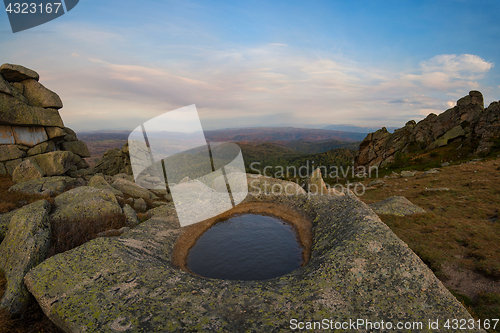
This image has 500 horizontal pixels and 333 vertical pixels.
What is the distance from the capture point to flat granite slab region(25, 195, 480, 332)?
721cm

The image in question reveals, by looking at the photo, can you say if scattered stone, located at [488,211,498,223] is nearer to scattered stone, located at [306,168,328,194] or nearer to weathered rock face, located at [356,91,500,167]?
scattered stone, located at [306,168,328,194]

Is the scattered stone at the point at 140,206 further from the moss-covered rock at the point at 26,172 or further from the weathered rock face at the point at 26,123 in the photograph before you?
the weathered rock face at the point at 26,123

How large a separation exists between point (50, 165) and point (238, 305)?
101ft

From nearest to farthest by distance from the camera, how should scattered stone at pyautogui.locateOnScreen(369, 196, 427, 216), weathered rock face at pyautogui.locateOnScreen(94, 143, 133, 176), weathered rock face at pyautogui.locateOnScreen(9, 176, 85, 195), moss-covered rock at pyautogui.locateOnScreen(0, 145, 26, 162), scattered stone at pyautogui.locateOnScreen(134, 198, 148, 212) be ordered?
1. scattered stone at pyautogui.locateOnScreen(369, 196, 427, 216)
2. weathered rock face at pyautogui.locateOnScreen(9, 176, 85, 195)
3. scattered stone at pyautogui.locateOnScreen(134, 198, 148, 212)
4. moss-covered rock at pyautogui.locateOnScreen(0, 145, 26, 162)
5. weathered rock face at pyautogui.locateOnScreen(94, 143, 133, 176)

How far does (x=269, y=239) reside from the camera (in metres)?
15.4

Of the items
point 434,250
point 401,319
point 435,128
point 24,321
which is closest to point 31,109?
point 24,321

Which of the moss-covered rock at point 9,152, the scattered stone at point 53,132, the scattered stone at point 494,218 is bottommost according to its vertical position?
the scattered stone at point 494,218

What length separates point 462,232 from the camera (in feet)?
47.9

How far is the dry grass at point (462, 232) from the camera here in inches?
404

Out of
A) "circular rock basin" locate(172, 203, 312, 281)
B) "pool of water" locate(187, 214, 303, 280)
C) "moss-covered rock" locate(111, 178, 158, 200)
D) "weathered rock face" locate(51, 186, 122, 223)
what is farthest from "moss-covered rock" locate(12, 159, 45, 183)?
"pool of water" locate(187, 214, 303, 280)

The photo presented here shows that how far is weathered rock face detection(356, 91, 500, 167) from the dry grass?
37.7m

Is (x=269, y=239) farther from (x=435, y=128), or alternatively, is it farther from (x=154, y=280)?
(x=435, y=128)

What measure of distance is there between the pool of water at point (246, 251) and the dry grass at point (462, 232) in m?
7.75

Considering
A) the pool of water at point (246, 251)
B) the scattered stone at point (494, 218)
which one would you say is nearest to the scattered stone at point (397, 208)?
the scattered stone at point (494, 218)
